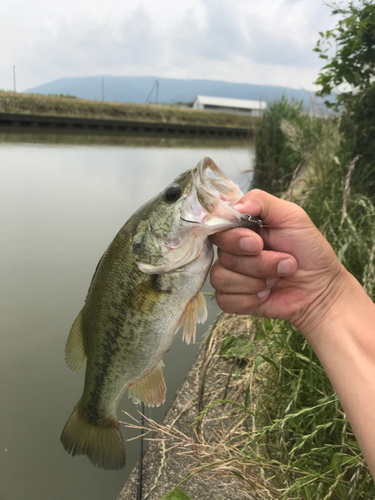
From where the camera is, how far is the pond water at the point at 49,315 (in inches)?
117

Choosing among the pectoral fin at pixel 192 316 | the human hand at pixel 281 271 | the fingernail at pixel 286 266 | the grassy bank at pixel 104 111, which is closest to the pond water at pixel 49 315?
the pectoral fin at pixel 192 316

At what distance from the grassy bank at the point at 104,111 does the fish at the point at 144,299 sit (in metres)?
21.3

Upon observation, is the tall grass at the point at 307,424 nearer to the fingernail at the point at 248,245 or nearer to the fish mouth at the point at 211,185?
the fingernail at the point at 248,245

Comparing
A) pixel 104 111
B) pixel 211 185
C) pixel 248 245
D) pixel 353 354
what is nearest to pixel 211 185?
A: pixel 211 185

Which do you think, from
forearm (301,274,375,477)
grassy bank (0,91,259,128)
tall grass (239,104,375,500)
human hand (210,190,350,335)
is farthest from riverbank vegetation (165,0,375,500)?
grassy bank (0,91,259,128)

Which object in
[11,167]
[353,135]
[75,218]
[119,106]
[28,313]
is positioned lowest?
[28,313]

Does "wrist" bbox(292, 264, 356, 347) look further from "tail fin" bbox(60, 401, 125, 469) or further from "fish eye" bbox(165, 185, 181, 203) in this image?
"tail fin" bbox(60, 401, 125, 469)

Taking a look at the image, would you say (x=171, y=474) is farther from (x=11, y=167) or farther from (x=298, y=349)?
(x=11, y=167)

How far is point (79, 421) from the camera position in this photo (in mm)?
1813

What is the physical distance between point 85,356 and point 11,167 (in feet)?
42.0

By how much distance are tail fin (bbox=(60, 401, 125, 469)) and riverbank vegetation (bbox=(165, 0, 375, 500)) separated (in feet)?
1.51

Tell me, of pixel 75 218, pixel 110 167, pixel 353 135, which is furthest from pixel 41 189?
pixel 353 135

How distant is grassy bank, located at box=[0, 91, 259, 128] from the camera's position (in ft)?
81.0

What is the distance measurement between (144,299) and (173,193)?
47cm
